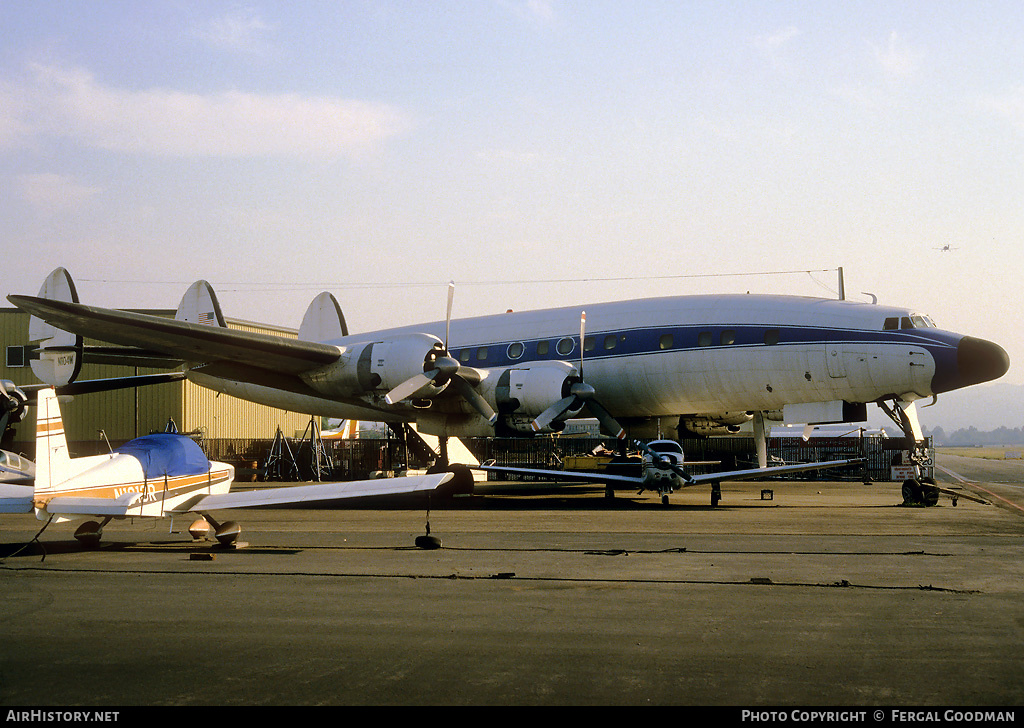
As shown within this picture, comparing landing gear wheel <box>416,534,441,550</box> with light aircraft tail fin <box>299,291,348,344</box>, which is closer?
landing gear wheel <box>416,534,441,550</box>

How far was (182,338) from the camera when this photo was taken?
880 inches

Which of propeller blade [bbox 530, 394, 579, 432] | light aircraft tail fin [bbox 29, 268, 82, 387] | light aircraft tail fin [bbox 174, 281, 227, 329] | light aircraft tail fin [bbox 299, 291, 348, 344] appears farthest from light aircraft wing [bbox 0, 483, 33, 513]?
light aircraft tail fin [bbox 299, 291, 348, 344]

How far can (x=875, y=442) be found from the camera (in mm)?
53344

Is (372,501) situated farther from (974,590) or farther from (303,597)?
(974,590)

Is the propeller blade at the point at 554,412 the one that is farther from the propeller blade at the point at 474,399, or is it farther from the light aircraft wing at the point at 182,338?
the light aircraft wing at the point at 182,338

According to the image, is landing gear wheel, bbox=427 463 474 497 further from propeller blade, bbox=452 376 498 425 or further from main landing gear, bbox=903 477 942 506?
main landing gear, bbox=903 477 942 506

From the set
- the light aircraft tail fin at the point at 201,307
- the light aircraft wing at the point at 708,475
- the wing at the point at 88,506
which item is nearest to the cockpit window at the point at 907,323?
the light aircraft wing at the point at 708,475

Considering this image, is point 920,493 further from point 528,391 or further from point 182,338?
point 182,338

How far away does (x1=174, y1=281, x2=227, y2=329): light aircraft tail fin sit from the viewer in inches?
1193

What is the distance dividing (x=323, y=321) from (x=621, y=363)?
14137 millimetres

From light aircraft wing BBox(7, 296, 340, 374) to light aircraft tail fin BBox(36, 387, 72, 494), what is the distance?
611 centimetres
